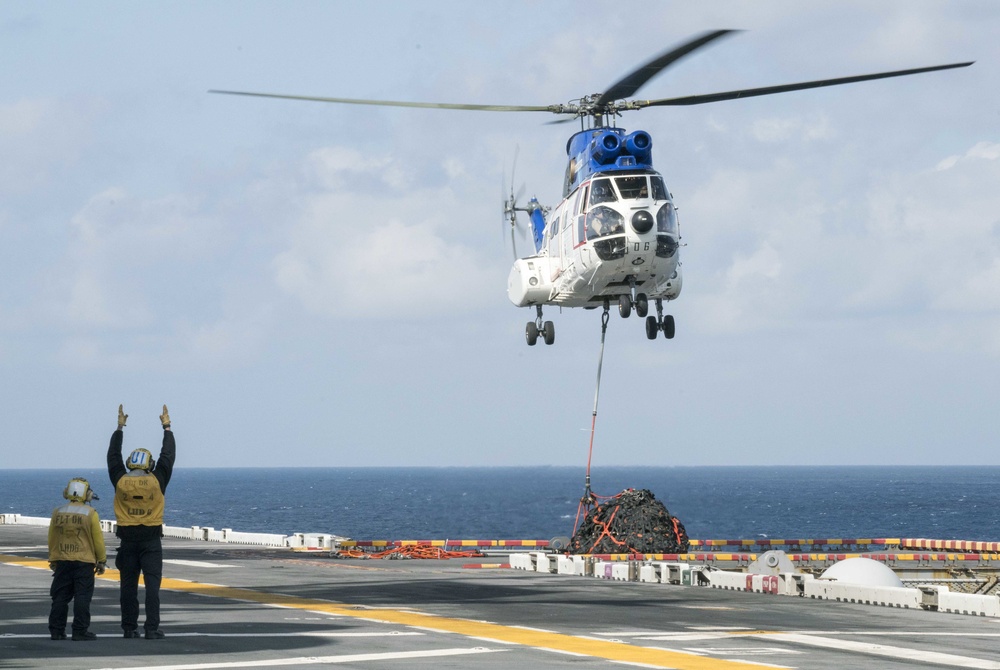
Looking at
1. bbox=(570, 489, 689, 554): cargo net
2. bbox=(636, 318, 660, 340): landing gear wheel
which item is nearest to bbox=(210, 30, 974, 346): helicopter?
bbox=(636, 318, 660, 340): landing gear wheel

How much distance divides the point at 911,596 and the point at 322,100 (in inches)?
570

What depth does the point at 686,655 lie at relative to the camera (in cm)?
1518

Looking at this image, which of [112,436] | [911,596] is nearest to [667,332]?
[911,596]

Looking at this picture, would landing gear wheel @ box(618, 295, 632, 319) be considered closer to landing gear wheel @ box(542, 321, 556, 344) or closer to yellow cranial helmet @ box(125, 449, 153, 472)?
landing gear wheel @ box(542, 321, 556, 344)

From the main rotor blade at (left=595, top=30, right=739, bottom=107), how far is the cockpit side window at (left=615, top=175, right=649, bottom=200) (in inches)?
85.9

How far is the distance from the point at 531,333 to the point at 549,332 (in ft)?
1.66

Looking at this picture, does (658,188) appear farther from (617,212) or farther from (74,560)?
(74,560)

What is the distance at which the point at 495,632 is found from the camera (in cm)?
1739

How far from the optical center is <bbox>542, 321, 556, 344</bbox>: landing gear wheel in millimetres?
35031

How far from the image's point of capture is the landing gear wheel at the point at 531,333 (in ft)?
116

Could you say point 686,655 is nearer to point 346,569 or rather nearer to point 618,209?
point 618,209

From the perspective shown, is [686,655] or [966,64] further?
[966,64]

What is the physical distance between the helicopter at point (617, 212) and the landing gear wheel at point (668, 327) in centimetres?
2

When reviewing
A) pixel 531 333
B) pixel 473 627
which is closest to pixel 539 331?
pixel 531 333
